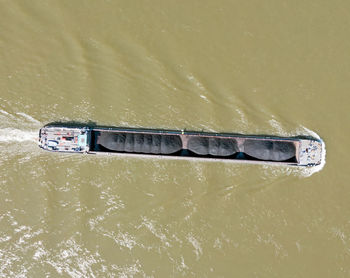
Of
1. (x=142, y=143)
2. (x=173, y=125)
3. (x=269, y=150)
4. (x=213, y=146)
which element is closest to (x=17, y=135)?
(x=142, y=143)

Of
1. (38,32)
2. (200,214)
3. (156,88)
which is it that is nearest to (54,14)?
(38,32)

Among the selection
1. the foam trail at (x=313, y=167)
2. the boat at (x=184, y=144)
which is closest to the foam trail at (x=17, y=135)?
the boat at (x=184, y=144)

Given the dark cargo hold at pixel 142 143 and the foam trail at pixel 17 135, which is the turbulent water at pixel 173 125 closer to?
the foam trail at pixel 17 135

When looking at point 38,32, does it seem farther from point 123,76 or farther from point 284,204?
point 284,204

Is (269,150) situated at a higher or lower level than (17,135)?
lower

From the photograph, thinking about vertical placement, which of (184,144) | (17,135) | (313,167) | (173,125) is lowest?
(313,167)

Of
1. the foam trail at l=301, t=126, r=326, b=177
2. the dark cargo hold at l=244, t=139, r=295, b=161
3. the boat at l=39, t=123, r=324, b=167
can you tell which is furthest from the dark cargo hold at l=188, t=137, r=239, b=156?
the foam trail at l=301, t=126, r=326, b=177

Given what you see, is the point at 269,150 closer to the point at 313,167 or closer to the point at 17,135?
the point at 313,167
